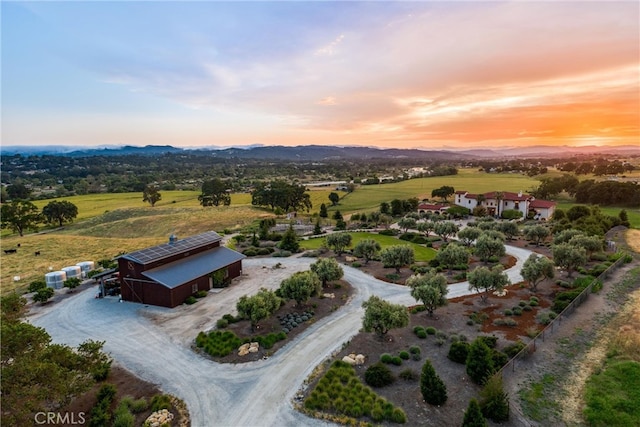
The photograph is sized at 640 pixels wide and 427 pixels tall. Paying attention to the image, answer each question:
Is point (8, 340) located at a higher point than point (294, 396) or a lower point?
higher

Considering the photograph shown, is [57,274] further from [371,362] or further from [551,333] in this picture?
[551,333]

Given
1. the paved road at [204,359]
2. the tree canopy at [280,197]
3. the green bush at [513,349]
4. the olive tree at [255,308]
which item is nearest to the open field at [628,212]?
the paved road at [204,359]

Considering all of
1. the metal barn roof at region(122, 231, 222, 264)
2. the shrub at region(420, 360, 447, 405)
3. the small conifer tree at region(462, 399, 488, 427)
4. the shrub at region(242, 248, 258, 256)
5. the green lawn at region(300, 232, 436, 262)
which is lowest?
the green lawn at region(300, 232, 436, 262)

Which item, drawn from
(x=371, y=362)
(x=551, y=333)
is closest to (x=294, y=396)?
(x=371, y=362)

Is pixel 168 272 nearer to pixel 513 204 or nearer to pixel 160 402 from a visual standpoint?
pixel 160 402

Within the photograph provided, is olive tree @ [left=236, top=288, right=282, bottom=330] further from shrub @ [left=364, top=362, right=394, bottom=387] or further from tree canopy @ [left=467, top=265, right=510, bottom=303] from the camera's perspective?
tree canopy @ [left=467, top=265, right=510, bottom=303]

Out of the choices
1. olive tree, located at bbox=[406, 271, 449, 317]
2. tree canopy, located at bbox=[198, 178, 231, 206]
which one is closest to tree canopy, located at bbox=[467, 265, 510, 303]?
olive tree, located at bbox=[406, 271, 449, 317]

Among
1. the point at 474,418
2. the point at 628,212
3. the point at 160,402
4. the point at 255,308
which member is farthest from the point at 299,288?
the point at 628,212
